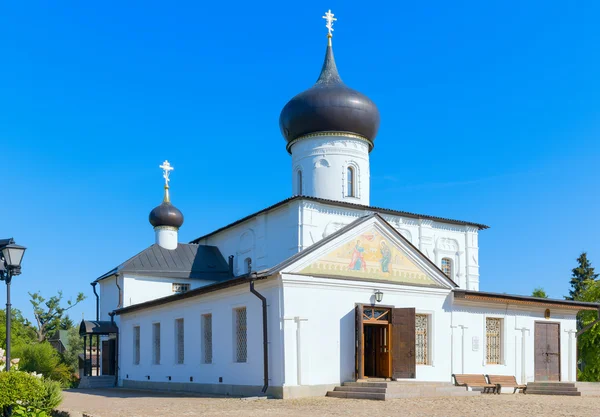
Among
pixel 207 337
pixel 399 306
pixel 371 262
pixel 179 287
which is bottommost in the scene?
pixel 207 337

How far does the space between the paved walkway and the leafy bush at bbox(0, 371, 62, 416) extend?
1.26 m

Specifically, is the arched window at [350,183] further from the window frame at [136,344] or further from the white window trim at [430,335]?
the window frame at [136,344]

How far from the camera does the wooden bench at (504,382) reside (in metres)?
19.8

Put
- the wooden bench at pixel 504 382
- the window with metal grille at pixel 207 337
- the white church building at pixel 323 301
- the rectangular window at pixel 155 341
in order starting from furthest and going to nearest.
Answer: the rectangular window at pixel 155 341
the window with metal grille at pixel 207 337
the wooden bench at pixel 504 382
the white church building at pixel 323 301

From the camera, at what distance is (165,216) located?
31.9 metres

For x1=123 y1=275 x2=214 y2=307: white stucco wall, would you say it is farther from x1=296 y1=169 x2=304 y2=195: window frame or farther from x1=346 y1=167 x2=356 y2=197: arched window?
x1=346 y1=167 x2=356 y2=197: arched window

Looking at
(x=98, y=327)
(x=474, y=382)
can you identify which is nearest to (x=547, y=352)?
(x=474, y=382)

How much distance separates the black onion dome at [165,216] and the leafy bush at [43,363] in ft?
31.3

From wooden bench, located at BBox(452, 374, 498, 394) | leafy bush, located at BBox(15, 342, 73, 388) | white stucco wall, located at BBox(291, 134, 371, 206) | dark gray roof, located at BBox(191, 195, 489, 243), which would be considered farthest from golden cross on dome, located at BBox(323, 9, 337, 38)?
leafy bush, located at BBox(15, 342, 73, 388)

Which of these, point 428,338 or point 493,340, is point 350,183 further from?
point 428,338

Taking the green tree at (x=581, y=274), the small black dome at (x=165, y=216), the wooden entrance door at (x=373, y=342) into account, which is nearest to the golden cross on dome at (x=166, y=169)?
the small black dome at (x=165, y=216)

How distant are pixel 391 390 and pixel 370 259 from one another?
3848mm

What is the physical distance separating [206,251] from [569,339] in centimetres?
1563

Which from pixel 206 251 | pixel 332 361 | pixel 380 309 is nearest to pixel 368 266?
pixel 380 309
